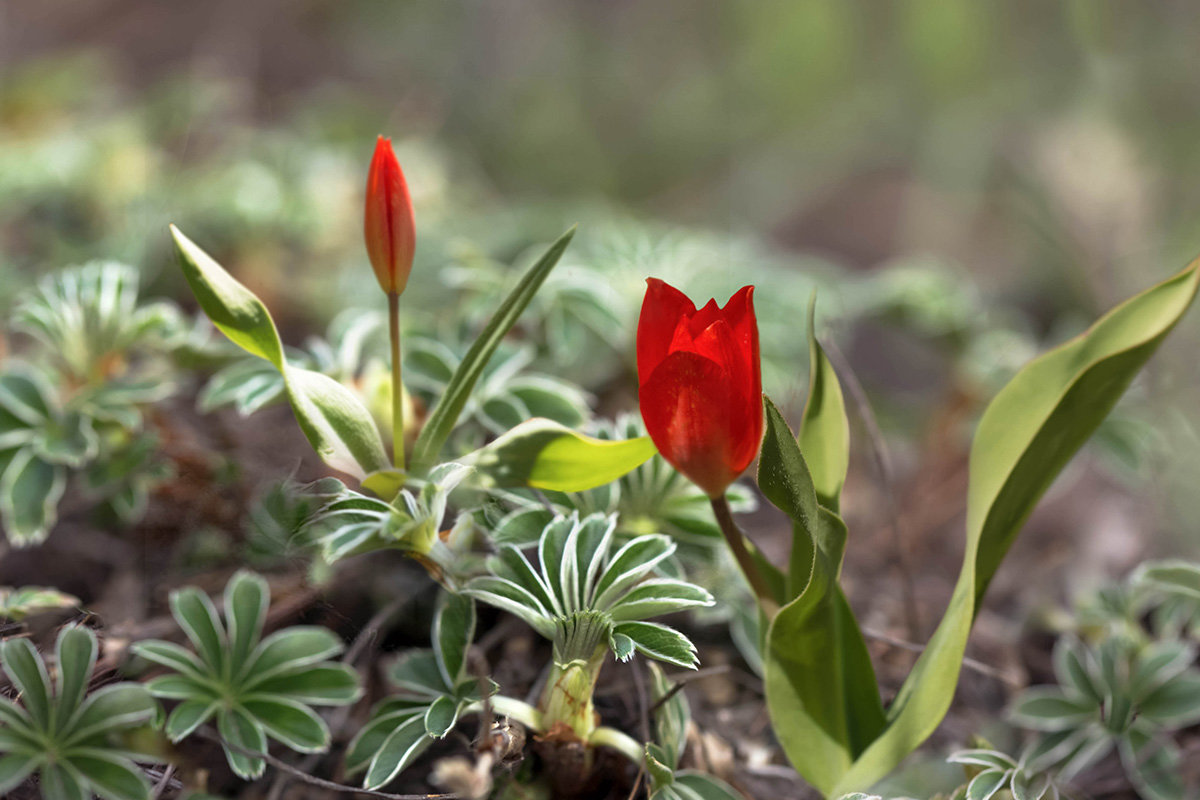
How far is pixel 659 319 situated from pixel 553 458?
0.39 feet

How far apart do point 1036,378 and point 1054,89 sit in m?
2.35

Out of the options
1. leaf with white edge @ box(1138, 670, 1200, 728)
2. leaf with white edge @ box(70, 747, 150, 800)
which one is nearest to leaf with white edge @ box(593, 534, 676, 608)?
leaf with white edge @ box(70, 747, 150, 800)

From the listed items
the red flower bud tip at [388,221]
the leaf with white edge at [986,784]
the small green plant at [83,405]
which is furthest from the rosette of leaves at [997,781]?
the small green plant at [83,405]

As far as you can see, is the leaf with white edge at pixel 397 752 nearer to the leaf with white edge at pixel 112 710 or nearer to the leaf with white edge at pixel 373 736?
the leaf with white edge at pixel 373 736

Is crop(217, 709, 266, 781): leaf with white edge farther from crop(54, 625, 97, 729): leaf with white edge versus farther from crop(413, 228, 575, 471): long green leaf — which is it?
crop(413, 228, 575, 471): long green leaf

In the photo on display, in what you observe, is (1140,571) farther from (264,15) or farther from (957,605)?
(264,15)

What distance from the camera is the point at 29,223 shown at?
1.49 metres

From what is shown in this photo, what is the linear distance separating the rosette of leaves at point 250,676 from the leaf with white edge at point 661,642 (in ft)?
0.82

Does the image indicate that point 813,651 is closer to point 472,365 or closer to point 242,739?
point 472,365

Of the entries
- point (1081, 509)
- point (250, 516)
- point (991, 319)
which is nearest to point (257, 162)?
point (250, 516)

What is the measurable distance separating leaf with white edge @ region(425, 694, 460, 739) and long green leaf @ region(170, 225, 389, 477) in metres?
0.17

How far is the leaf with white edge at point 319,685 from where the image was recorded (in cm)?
63

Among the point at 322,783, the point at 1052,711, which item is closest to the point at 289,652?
the point at 322,783

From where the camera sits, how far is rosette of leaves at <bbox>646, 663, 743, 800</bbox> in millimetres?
561
